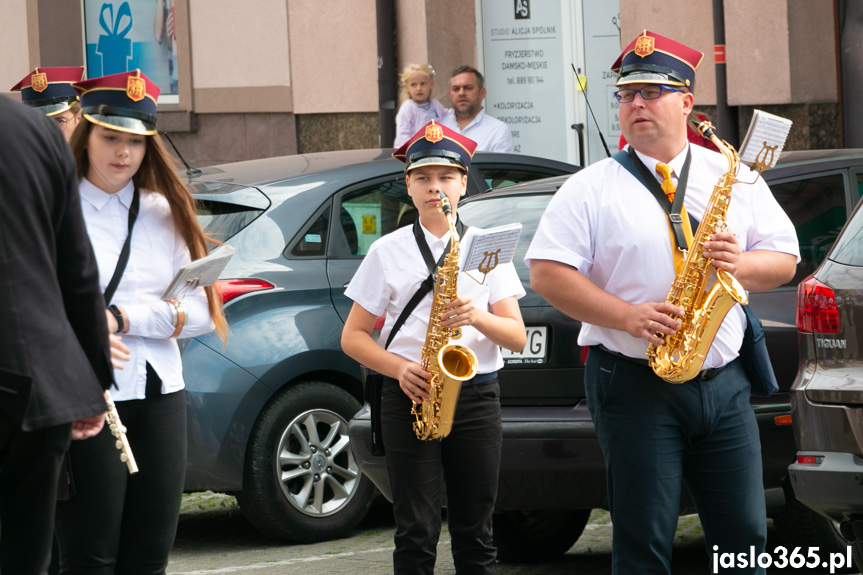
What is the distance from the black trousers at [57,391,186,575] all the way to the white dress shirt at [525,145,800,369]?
119 centimetres

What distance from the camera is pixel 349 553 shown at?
22.1ft

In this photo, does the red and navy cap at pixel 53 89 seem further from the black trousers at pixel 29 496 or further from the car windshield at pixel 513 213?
the black trousers at pixel 29 496

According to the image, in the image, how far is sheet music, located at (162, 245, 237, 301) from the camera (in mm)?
4082

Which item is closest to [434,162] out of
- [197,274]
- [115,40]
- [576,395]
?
[197,274]

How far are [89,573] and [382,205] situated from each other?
377 centimetres

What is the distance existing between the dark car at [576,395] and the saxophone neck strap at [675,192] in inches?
55.8

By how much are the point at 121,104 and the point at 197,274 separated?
1.84 ft

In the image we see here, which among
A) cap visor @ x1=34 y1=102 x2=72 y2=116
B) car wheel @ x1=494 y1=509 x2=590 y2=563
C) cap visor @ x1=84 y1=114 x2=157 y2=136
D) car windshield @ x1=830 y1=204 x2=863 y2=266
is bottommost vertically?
car wheel @ x1=494 y1=509 x2=590 y2=563

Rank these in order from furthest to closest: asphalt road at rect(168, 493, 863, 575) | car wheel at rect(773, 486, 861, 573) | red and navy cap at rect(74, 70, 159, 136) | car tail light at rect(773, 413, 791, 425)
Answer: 1. asphalt road at rect(168, 493, 863, 575)
2. car wheel at rect(773, 486, 861, 573)
3. car tail light at rect(773, 413, 791, 425)
4. red and navy cap at rect(74, 70, 159, 136)

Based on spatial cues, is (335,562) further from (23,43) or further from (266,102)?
(23,43)

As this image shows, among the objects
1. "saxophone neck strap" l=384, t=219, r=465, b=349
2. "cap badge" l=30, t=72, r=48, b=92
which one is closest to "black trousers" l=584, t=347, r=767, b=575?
"saxophone neck strap" l=384, t=219, r=465, b=349

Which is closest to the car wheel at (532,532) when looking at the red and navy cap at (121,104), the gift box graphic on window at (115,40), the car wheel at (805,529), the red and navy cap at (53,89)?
the car wheel at (805,529)

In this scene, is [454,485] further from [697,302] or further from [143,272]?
[143,272]

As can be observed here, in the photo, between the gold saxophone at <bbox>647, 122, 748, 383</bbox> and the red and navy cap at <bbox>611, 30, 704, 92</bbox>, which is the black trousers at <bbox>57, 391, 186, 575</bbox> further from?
the red and navy cap at <bbox>611, 30, 704, 92</bbox>
